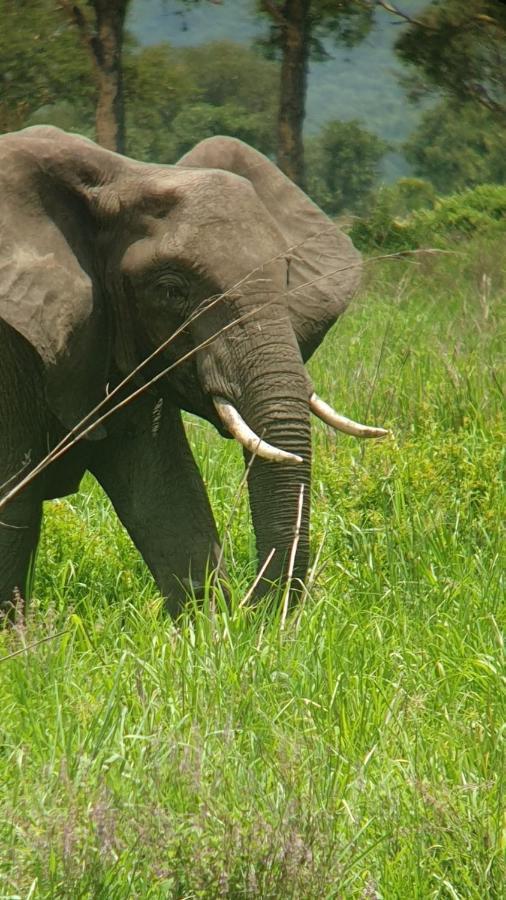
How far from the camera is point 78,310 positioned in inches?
188

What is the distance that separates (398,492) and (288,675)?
190cm

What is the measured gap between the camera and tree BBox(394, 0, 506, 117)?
1919 cm

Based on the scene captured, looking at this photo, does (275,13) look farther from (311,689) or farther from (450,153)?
(450,153)

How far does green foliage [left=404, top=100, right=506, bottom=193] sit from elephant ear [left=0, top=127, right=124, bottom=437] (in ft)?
161

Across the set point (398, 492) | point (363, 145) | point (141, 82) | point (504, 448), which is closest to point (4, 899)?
point (398, 492)

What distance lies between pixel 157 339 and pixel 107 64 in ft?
40.7

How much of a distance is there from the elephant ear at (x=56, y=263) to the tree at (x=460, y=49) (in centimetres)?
1461

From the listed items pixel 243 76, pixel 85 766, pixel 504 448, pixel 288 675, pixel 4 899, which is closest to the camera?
pixel 4 899

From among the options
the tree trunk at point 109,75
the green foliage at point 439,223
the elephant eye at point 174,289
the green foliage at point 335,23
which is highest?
the elephant eye at point 174,289

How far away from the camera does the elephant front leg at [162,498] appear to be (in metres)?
5.03

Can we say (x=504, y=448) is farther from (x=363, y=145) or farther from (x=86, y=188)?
(x=363, y=145)

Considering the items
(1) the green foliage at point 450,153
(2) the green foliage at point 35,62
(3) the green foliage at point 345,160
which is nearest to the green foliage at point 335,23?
(2) the green foliage at point 35,62

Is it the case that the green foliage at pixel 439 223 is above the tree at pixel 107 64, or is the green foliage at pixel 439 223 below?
below

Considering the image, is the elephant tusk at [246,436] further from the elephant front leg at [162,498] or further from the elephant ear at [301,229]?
the elephant ear at [301,229]
